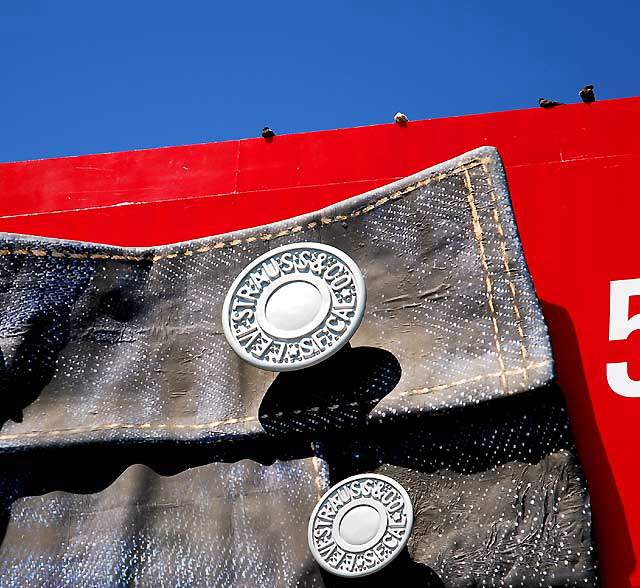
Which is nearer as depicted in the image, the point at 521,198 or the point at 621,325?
the point at 621,325

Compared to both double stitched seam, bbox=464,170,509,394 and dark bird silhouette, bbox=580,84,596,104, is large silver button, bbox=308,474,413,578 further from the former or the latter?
dark bird silhouette, bbox=580,84,596,104

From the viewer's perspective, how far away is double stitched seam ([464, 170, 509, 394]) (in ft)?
6.72

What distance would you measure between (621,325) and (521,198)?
0.57 m

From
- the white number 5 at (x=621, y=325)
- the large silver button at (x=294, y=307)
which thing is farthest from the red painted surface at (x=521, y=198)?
the large silver button at (x=294, y=307)

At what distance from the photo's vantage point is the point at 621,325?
2.56m

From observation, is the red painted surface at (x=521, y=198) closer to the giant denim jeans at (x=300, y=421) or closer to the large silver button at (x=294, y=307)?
the giant denim jeans at (x=300, y=421)

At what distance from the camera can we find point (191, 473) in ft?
7.08

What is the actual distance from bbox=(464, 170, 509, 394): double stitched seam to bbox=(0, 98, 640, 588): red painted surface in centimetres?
50

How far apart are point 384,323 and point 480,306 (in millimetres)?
249

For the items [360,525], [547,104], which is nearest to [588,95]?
[547,104]

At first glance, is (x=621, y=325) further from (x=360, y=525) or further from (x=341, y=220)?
(x=360, y=525)

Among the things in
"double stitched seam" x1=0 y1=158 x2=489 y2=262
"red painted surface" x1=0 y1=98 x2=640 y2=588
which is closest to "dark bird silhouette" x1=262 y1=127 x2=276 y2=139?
"red painted surface" x1=0 y1=98 x2=640 y2=588

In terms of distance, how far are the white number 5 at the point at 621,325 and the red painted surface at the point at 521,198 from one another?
0.06 ft

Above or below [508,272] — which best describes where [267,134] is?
above
